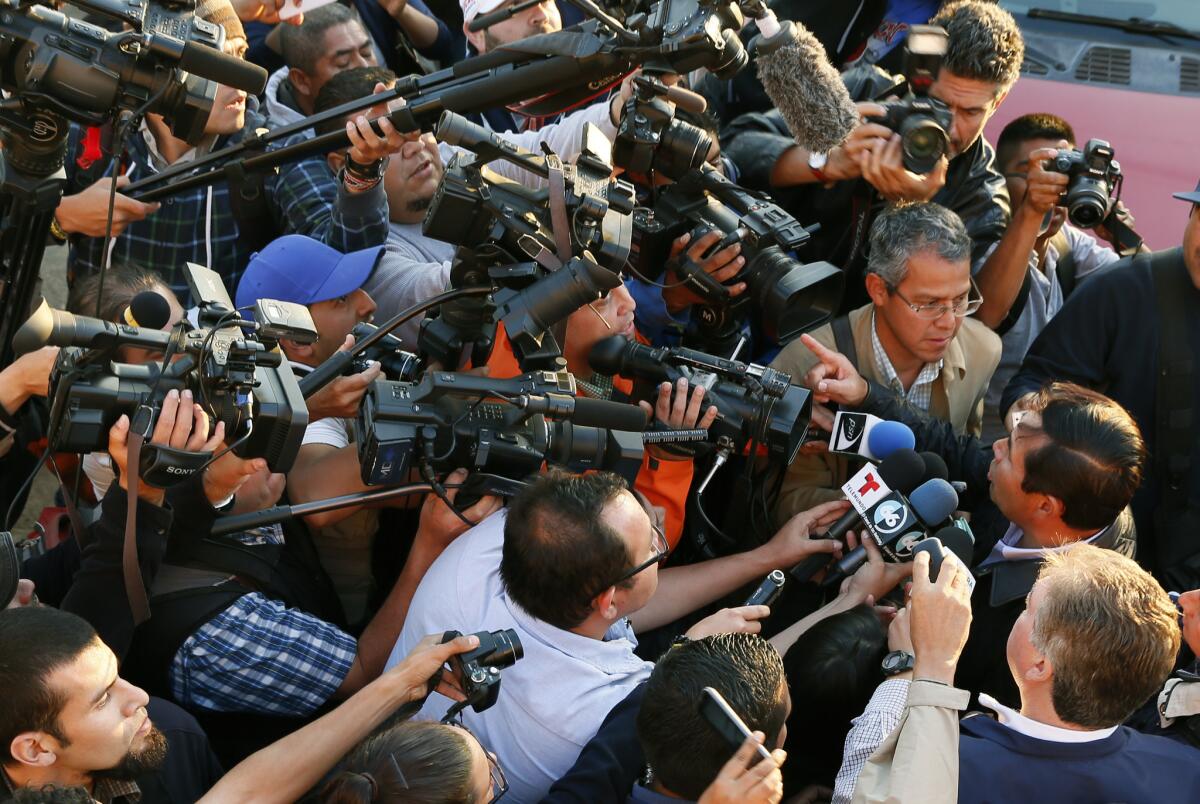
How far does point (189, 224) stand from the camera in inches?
168

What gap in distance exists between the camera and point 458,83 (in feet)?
12.1

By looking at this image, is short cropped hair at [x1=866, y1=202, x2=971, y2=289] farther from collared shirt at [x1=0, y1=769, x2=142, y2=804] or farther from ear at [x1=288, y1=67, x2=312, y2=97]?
collared shirt at [x1=0, y1=769, x2=142, y2=804]

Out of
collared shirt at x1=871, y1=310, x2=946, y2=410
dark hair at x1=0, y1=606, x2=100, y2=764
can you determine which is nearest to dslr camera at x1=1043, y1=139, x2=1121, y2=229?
collared shirt at x1=871, y1=310, x2=946, y2=410

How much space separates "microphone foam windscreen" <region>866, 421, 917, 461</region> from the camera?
3699 mm

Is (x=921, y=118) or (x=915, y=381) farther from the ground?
(x=921, y=118)

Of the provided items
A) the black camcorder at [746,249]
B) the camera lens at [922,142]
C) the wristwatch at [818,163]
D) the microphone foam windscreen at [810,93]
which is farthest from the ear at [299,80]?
the camera lens at [922,142]

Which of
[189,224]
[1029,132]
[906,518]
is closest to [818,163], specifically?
[1029,132]

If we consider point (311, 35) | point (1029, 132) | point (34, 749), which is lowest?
point (1029, 132)

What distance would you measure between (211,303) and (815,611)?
5.73 ft

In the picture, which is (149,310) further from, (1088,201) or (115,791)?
(1088,201)

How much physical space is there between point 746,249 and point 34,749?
233cm

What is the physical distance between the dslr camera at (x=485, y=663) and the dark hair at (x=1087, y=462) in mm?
1489

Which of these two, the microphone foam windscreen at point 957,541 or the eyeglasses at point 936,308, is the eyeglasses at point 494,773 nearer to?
the microphone foam windscreen at point 957,541

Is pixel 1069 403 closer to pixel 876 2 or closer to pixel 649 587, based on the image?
pixel 649 587
